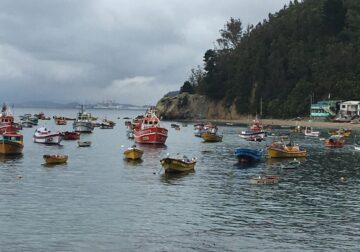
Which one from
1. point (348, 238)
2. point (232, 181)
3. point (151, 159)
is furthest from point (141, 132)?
point (348, 238)

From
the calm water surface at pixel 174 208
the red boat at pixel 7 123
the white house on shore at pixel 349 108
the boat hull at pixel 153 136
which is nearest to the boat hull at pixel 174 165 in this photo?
the calm water surface at pixel 174 208

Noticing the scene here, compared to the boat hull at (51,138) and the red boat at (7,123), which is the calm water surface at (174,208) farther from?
the red boat at (7,123)

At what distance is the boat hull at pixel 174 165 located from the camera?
61.0m

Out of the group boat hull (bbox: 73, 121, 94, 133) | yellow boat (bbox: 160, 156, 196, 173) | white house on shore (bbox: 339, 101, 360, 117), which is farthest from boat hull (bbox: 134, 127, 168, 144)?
white house on shore (bbox: 339, 101, 360, 117)

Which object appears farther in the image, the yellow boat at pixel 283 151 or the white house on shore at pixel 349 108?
the white house on shore at pixel 349 108

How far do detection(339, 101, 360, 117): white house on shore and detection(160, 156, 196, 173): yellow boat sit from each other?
13142 cm

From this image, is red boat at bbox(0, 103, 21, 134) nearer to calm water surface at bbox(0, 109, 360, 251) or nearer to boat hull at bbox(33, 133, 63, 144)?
boat hull at bbox(33, 133, 63, 144)

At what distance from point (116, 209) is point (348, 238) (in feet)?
56.6

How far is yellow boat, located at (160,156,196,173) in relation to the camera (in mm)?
60969

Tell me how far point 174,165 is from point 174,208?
18.9 meters

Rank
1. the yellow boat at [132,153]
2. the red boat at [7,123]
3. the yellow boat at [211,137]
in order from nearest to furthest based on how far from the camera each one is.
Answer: the yellow boat at [132,153]
the red boat at [7,123]
the yellow boat at [211,137]

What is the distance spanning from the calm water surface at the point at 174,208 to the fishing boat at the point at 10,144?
714cm

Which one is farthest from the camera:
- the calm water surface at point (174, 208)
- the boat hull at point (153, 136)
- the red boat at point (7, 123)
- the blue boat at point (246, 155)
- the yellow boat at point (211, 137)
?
the yellow boat at point (211, 137)

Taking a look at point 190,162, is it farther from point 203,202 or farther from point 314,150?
point 314,150
